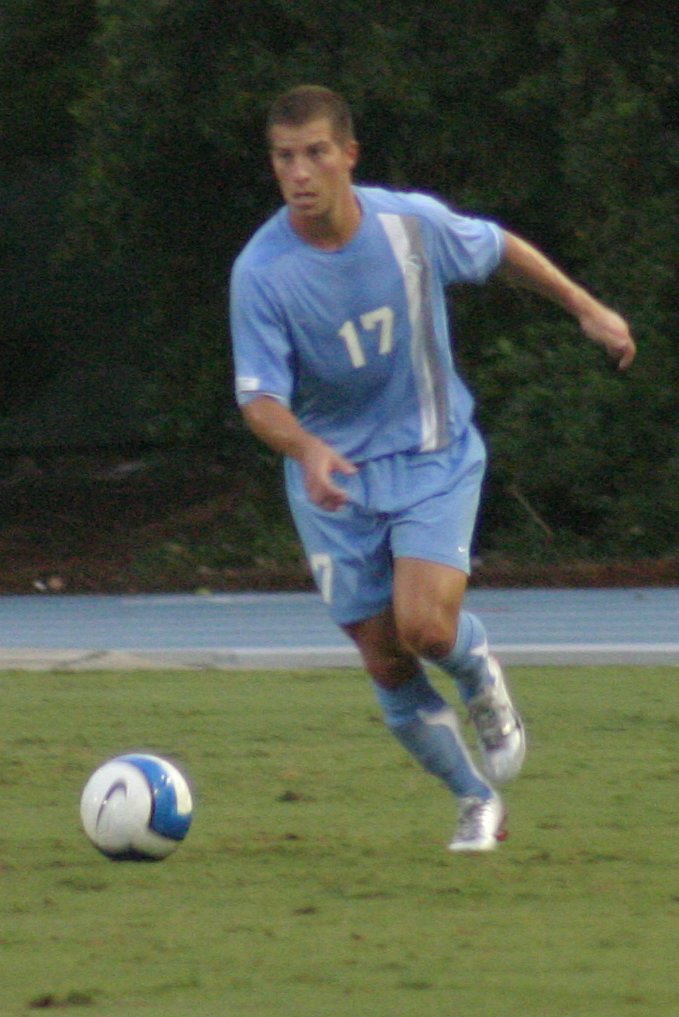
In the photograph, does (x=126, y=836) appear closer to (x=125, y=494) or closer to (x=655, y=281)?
(x=655, y=281)

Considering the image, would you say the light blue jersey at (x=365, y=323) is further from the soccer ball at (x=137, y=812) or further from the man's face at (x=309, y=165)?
the soccer ball at (x=137, y=812)

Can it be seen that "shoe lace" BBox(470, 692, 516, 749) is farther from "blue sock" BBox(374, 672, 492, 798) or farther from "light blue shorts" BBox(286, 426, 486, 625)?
"light blue shorts" BBox(286, 426, 486, 625)

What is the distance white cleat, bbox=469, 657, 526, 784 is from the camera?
621cm

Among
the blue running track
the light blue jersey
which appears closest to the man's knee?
the light blue jersey

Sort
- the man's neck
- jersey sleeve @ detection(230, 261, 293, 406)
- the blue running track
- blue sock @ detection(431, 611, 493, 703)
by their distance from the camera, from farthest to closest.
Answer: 1. the blue running track
2. blue sock @ detection(431, 611, 493, 703)
3. the man's neck
4. jersey sleeve @ detection(230, 261, 293, 406)

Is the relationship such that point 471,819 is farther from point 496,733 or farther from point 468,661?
point 468,661

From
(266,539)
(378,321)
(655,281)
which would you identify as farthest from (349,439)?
(266,539)

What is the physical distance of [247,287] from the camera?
586 cm

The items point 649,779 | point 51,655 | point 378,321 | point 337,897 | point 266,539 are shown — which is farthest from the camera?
point 266,539

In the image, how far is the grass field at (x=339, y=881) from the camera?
4.48 metres

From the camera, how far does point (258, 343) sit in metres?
5.80

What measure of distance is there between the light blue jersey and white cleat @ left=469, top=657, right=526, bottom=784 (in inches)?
29.3

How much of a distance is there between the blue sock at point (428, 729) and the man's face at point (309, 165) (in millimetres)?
1405

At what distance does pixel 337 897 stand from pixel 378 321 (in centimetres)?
154
